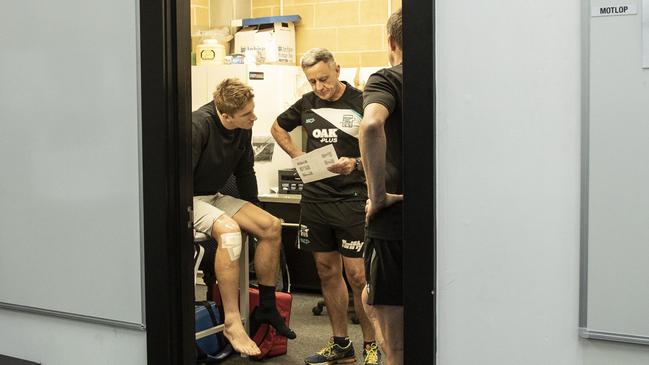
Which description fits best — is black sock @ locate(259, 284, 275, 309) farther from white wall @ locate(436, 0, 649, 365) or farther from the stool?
white wall @ locate(436, 0, 649, 365)

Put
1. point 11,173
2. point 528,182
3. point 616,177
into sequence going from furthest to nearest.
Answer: point 11,173
point 528,182
point 616,177

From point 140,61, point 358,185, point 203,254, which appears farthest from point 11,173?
point 358,185

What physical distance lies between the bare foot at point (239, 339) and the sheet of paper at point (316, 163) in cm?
80

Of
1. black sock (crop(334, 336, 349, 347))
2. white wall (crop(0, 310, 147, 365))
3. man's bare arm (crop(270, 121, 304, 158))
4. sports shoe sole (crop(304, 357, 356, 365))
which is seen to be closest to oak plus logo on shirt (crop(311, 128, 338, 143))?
man's bare arm (crop(270, 121, 304, 158))

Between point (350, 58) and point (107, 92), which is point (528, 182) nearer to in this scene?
point (107, 92)

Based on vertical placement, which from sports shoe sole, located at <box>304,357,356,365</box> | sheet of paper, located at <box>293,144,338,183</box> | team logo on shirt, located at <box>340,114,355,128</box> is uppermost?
team logo on shirt, located at <box>340,114,355,128</box>

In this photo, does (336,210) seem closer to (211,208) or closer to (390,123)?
(211,208)

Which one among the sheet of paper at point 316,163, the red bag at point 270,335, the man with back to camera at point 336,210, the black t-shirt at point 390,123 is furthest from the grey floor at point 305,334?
the black t-shirt at point 390,123

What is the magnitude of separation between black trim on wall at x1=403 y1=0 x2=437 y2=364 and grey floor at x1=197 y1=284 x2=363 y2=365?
5.98 ft

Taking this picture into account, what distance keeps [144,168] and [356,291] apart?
1614 millimetres

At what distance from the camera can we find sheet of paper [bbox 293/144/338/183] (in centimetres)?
384

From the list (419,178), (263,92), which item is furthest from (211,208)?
(419,178)

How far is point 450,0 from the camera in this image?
2.00 m

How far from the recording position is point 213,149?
369 centimetres
